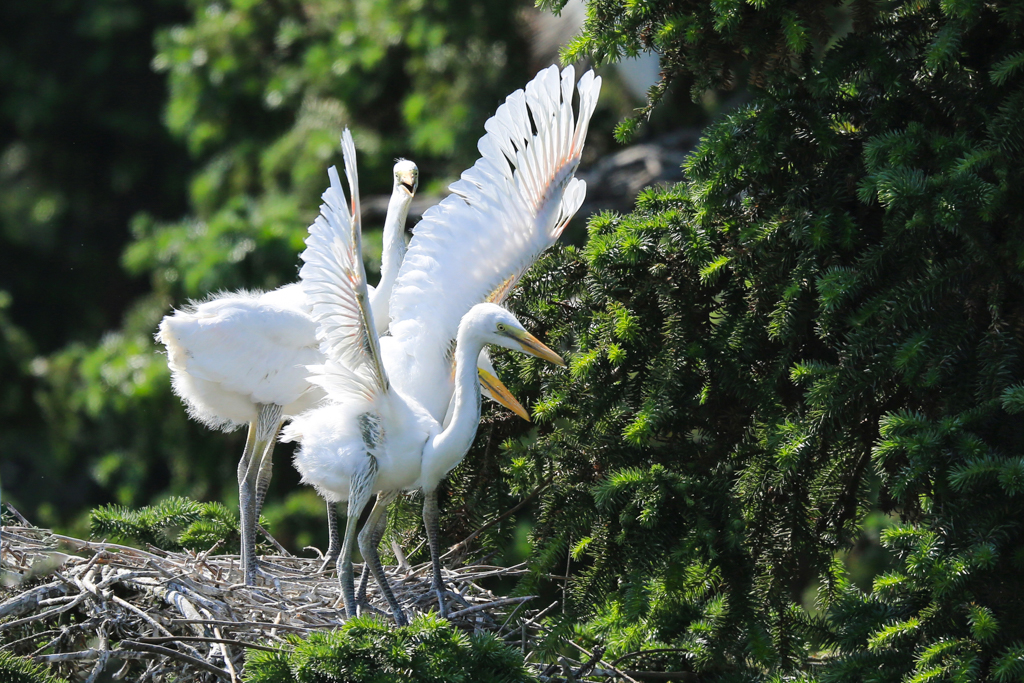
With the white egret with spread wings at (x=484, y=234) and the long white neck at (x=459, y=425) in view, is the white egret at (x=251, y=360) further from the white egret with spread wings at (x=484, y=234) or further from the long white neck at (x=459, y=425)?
the long white neck at (x=459, y=425)

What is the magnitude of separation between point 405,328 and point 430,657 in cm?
170

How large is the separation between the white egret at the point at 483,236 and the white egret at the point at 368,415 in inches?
14.1

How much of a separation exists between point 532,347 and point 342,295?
740mm

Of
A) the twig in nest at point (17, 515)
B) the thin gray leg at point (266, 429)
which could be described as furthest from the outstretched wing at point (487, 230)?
the twig in nest at point (17, 515)

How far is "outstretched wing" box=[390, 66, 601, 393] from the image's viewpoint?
474cm

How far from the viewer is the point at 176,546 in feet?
18.9

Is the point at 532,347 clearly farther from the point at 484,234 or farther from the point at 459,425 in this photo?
the point at 484,234

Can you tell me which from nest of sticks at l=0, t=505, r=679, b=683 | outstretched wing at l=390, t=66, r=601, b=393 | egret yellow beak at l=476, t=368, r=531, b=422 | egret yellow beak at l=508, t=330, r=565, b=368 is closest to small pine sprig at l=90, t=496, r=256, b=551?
nest of sticks at l=0, t=505, r=679, b=683

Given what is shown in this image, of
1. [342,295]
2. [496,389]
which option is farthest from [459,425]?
[342,295]

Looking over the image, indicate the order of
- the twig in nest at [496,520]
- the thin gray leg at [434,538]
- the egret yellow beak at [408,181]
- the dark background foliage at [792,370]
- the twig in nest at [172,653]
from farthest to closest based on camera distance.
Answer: the egret yellow beak at [408,181] → the thin gray leg at [434,538] → the twig in nest at [496,520] → the twig in nest at [172,653] → the dark background foliage at [792,370]

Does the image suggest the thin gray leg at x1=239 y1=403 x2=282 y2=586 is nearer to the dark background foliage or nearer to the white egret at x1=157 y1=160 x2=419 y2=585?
the white egret at x1=157 y1=160 x2=419 y2=585

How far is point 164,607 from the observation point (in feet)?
15.1

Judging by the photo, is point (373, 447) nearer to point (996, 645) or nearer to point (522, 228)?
point (522, 228)

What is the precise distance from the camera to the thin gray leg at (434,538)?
4664 mm
